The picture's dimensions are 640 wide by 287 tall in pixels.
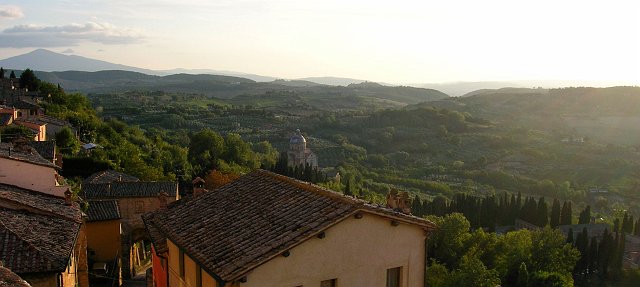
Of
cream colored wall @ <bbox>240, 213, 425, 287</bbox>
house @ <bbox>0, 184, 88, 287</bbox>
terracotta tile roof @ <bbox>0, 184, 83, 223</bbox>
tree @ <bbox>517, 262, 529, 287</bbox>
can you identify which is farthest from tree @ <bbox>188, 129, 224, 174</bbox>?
cream colored wall @ <bbox>240, 213, 425, 287</bbox>

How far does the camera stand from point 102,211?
31938 millimetres

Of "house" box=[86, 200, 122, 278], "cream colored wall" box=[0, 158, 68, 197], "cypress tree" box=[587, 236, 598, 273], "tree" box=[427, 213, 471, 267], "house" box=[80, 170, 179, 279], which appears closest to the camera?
"cream colored wall" box=[0, 158, 68, 197]

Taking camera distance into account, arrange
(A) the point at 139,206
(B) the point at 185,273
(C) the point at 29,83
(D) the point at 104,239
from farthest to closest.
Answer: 1. (C) the point at 29,83
2. (A) the point at 139,206
3. (D) the point at 104,239
4. (B) the point at 185,273

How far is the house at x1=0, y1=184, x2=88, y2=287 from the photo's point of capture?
43.3ft

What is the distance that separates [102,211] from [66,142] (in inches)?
859

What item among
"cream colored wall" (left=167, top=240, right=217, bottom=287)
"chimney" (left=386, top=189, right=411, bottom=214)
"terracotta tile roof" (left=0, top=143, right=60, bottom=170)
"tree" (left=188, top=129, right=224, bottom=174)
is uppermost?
"chimney" (left=386, top=189, right=411, bottom=214)

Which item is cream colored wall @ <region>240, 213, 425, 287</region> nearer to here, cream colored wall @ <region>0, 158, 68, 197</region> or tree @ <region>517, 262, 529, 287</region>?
cream colored wall @ <region>0, 158, 68, 197</region>

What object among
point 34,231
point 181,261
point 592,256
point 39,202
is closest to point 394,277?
point 181,261

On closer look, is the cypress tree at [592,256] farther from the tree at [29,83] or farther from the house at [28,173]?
the tree at [29,83]

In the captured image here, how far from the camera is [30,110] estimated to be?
5969 cm

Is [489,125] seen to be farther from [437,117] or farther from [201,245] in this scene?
[201,245]

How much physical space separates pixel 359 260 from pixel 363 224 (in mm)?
852

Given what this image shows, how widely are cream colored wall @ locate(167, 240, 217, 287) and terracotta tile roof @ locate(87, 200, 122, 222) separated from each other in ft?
54.9

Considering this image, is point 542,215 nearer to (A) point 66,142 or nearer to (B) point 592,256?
(B) point 592,256
